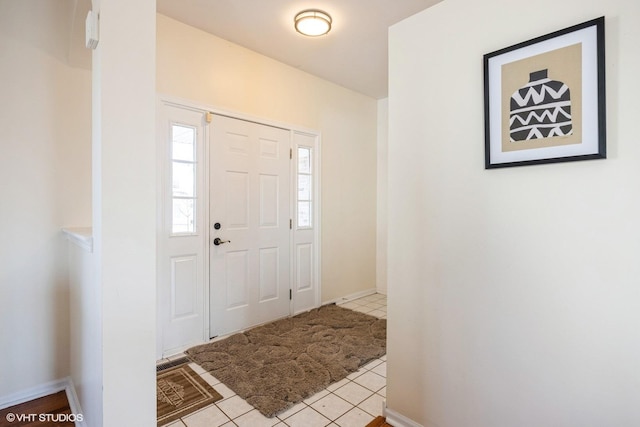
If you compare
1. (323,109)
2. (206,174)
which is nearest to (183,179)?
(206,174)

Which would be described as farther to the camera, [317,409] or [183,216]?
[183,216]

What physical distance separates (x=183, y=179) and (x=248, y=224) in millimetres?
742

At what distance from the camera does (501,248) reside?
1354 millimetres

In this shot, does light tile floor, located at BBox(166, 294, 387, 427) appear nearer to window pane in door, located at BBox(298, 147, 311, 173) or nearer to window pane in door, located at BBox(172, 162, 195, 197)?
window pane in door, located at BBox(172, 162, 195, 197)

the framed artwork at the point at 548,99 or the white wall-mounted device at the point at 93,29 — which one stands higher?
the white wall-mounted device at the point at 93,29

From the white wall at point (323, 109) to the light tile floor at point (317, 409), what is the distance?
67.8 inches

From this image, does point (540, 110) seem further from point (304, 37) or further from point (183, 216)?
point (183, 216)

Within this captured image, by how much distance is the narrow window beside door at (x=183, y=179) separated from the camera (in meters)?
2.59

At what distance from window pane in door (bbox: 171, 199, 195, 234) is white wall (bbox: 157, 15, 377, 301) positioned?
90 cm

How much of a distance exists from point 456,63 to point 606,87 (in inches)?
23.8

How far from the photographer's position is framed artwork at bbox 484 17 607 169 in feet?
3.65

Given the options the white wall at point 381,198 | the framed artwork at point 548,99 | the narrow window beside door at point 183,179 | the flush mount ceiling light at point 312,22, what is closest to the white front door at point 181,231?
the narrow window beside door at point 183,179

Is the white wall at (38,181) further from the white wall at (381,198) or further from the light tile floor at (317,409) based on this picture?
the white wall at (381,198)

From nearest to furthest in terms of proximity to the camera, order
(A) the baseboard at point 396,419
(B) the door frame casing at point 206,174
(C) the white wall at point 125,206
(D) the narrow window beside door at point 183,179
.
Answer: (C) the white wall at point 125,206, (A) the baseboard at point 396,419, (B) the door frame casing at point 206,174, (D) the narrow window beside door at point 183,179
